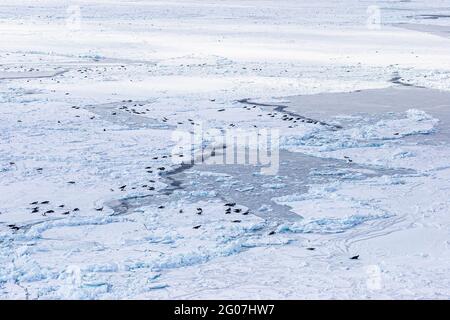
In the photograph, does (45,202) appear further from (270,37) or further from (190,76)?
(270,37)

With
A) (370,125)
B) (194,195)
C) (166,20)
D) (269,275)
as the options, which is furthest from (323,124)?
(166,20)

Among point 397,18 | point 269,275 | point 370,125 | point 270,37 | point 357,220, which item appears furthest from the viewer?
point 397,18

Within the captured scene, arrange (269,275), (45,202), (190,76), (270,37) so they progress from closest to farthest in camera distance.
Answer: (269,275) → (45,202) → (190,76) → (270,37)

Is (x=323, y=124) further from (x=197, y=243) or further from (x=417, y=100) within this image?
(x=197, y=243)

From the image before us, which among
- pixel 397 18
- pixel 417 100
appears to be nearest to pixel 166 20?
pixel 397 18
